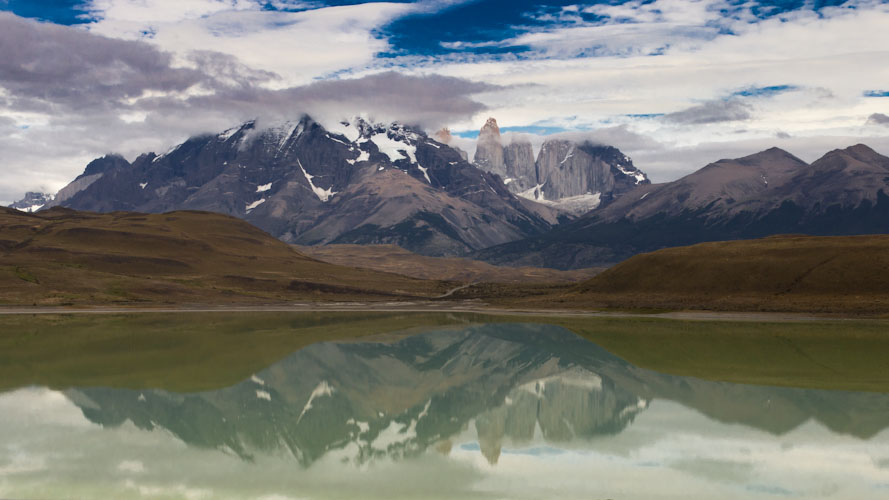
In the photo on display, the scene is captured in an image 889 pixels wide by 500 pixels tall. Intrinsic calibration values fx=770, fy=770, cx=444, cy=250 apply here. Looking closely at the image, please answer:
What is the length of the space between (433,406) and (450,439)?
10810mm

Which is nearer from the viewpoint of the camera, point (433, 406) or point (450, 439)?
point (450, 439)

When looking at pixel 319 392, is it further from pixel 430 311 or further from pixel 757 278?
pixel 757 278

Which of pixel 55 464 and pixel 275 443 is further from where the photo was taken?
pixel 275 443

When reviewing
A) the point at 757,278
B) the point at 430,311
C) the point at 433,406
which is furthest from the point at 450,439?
the point at 430,311

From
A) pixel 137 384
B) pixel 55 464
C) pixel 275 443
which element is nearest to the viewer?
A: pixel 55 464

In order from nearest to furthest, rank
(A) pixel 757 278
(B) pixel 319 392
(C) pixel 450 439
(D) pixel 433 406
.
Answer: (C) pixel 450 439
(D) pixel 433 406
(B) pixel 319 392
(A) pixel 757 278

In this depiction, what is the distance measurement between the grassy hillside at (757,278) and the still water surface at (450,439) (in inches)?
2766

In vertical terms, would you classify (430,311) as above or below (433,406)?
below

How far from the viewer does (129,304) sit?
150 metres

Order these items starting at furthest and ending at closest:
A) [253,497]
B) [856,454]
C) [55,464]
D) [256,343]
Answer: [256,343] → [856,454] → [55,464] → [253,497]

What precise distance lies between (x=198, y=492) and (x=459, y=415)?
20.3 meters

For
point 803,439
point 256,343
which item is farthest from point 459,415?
point 256,343

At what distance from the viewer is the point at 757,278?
13362cm

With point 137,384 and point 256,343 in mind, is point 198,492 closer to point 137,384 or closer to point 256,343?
point 137,384
